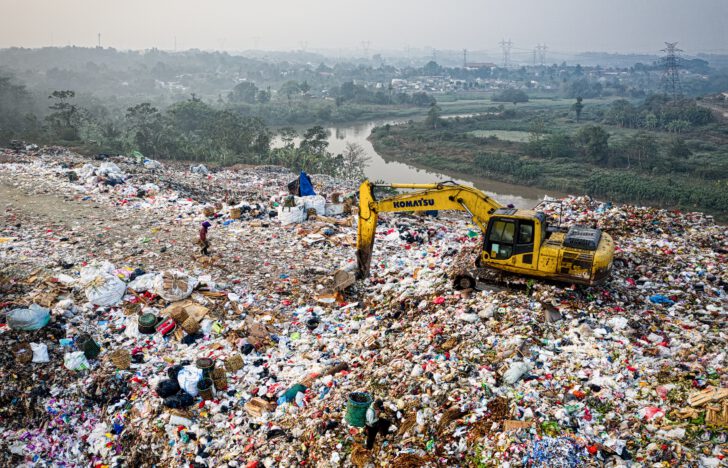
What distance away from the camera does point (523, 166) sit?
2569 cm

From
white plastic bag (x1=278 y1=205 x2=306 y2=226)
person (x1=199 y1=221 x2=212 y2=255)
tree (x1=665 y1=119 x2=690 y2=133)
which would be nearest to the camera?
person (x1=199 y1=221 x2=212 y2=255)

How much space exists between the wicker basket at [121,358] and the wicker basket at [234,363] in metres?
1.11

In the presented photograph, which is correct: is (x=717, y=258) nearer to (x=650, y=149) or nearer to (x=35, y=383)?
(x=35, y=383)

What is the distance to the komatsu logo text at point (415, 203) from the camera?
6500 mm

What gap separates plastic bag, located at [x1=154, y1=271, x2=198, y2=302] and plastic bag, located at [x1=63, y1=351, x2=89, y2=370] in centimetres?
137

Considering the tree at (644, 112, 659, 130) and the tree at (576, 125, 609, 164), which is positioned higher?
the tree at (644, 112, 659, 130)

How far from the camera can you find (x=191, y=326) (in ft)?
19.6

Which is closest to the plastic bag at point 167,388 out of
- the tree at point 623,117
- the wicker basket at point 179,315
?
the wicker basket at point 179,315

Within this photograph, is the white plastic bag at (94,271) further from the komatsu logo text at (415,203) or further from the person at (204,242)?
the komatsu logo text at (415,203)

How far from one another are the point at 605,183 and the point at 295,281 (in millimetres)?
19892

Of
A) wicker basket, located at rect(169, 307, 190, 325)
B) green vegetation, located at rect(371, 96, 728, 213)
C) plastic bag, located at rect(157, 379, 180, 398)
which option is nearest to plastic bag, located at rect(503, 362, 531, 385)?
plastic bag, located at rect(157, 379, 180, 398)

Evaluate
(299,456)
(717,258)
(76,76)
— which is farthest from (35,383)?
(76,76)

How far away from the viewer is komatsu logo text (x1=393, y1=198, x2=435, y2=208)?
6.50 m

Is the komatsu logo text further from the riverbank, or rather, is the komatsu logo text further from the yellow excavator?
the riverbank
